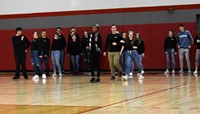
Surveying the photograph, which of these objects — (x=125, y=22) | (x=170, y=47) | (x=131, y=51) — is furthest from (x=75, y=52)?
(x=131, y=51)

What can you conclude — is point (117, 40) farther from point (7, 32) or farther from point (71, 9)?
point (7, 32)

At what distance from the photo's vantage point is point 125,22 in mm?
23828

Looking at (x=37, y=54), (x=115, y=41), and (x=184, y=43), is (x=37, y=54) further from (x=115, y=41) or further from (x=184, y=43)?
(x=184, y=43)

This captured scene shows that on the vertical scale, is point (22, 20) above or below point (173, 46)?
above

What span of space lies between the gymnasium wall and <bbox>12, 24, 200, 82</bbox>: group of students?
1327 mm

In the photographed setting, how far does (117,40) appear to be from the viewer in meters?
16.8

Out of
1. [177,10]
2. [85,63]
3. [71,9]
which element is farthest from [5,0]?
[177,10]

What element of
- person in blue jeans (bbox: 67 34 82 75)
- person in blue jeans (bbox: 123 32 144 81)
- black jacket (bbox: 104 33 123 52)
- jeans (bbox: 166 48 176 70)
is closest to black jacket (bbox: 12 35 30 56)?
person in blue jeans (bbox: 67 34 82 75)

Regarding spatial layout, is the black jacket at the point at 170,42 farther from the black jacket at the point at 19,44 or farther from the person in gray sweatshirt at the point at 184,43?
the black jacket at the point at 19,44

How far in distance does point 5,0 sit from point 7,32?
2.09 m

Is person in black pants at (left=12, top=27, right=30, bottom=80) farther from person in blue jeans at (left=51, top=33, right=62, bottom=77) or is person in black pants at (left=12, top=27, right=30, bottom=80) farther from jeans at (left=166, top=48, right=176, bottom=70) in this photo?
jeans at (left=166, top=48, right=176, bottom=70)

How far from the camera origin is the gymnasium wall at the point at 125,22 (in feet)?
75.0

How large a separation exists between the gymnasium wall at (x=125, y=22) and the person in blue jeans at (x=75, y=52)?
1677mm

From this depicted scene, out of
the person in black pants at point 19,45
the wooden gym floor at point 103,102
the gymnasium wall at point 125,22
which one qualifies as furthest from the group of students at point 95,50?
the wooden gym floor at point 103,102
